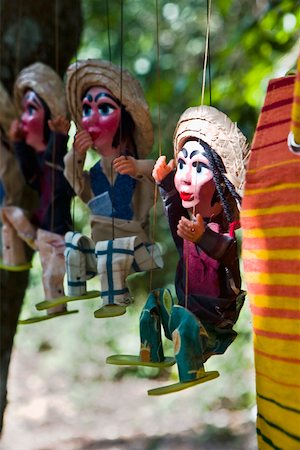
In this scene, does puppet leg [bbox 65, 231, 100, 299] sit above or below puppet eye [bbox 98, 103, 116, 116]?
below

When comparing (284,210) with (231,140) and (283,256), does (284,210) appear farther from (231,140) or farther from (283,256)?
(231,140)

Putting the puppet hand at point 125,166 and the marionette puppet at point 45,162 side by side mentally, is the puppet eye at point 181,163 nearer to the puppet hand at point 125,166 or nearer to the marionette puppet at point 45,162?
the puppet hand at point 125,166

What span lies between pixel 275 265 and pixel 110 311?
2.03 ft

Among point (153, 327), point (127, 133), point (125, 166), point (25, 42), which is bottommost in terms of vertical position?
point (153, 327)

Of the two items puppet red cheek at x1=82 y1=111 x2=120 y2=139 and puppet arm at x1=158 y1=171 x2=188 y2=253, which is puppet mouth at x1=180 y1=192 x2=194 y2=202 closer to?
puppet arm at x1=158 y1=171 x2=188 y2=253

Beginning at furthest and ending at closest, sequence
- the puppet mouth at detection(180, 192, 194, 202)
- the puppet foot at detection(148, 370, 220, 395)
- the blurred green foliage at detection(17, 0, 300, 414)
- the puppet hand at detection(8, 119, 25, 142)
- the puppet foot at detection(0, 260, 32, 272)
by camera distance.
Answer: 1. the blurred green foliage at detection(17, 0, 300, 414)
2. the puppet foot at detection(0, 260, 32, 272)
3. the puppet hand at detection(8, 119, 25, 142)
4. the puppet mouth at detection(180, 192, 194, 202)
5. the puppet foot at detection(148, 370, 220, 395)

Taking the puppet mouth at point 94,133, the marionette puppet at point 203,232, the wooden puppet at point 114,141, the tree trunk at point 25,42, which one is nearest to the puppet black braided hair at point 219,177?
→ the marionette puppet at point 203,232

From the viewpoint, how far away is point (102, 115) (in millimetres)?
2355

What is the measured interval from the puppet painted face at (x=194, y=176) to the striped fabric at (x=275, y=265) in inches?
11.1

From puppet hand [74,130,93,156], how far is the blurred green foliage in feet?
2.67

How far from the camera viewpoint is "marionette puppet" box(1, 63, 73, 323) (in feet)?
8.45

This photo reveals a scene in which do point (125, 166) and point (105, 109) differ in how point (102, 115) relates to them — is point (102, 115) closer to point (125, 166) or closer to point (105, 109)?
point (105, 109)

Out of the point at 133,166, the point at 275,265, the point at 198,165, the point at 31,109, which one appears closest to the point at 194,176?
the point at 198,165

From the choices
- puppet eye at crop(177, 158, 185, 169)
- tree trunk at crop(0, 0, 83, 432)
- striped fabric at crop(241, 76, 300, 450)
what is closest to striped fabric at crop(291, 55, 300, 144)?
striped fabric at crop(241, 76, 300, 450)
